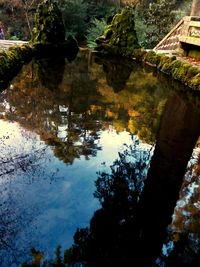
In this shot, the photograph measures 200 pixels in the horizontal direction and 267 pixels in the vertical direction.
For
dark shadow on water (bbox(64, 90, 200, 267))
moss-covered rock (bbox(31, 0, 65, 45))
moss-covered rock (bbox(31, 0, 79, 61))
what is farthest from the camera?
moss-covered rock (bbox(31, 0, 65, 45))

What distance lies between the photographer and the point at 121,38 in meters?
22.8

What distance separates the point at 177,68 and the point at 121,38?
7850 millimetres

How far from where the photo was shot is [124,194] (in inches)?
236

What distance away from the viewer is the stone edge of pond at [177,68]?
551 inches

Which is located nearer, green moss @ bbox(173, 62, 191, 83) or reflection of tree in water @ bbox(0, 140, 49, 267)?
reflection of tree in water @ bbox(0, 140, 49, 267)

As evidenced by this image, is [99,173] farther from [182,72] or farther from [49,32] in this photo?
[49,32]

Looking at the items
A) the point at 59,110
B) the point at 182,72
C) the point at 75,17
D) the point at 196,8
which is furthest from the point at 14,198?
the point at 75,17

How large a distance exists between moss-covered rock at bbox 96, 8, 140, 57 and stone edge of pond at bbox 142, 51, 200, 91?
7.50 ft

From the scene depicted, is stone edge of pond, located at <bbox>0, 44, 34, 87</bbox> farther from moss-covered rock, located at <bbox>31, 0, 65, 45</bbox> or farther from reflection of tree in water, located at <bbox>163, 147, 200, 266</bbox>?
reflection of tree in water, located at <bbox>163, 147, 200, 266</bbox>

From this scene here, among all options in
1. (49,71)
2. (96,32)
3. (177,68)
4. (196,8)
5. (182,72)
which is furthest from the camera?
(96,32)

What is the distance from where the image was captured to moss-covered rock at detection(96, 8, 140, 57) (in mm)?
22297

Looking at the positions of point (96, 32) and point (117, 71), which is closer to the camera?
point (117, 71)

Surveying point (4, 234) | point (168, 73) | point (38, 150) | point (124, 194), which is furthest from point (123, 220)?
point (168, 73)

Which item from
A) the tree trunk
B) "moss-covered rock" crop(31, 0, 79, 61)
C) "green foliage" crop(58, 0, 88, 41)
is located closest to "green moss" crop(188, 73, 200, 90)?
the tree trunk
